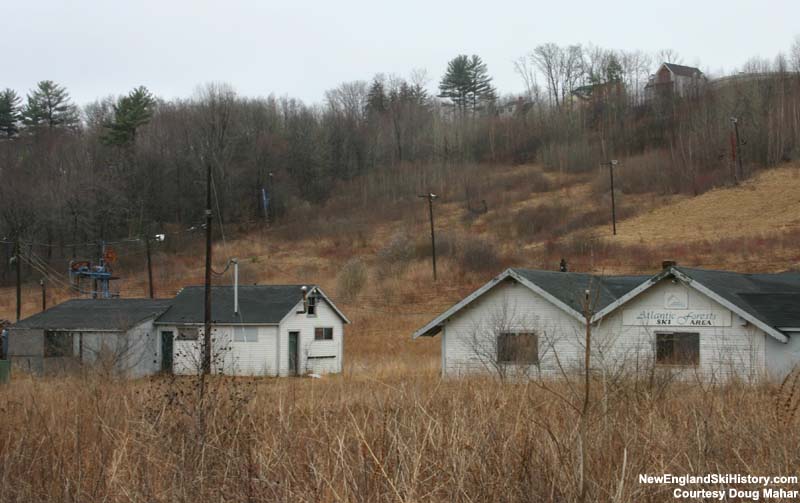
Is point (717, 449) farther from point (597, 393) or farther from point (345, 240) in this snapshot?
point (345, 240)

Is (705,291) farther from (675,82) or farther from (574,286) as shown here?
(675,82)

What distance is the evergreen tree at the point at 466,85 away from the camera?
367 ft

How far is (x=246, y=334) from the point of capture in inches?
1368

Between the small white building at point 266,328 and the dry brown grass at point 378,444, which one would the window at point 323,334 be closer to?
the small white building at point 266,328

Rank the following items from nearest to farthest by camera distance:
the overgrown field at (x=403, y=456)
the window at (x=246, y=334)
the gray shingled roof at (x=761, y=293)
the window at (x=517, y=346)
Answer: the overgrown field at (x=403, y=456) → the gray shingled roof at (x=761, y=293) → the window at (x=517, y=346) → the window at (x=246, y=334)

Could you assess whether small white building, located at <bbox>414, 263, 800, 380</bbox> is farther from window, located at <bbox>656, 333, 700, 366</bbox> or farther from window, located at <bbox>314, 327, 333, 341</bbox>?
window, located at <bbox>314, 327, 333, 341</bbox>

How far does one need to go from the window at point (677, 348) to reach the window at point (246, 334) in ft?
55.5

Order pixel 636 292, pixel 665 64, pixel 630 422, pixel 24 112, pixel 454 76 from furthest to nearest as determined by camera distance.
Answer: pixel 454 76 < pixel 665 64 < pixel 24 112 < pixel 636 292 < pixel 630 422

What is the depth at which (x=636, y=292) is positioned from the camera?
23.4 metres

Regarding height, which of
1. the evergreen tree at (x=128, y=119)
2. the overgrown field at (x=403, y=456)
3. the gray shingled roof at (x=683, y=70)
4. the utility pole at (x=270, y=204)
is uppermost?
the gray shingled roof at (x=683, y=70)

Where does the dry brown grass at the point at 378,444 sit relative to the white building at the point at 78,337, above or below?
below

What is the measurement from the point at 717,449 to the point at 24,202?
7377 centimetres

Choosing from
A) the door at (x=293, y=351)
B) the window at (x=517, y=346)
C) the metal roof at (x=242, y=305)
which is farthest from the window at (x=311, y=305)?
the window at (x=517, y=346)

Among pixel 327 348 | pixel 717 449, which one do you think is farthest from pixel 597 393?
pixel 327 348
